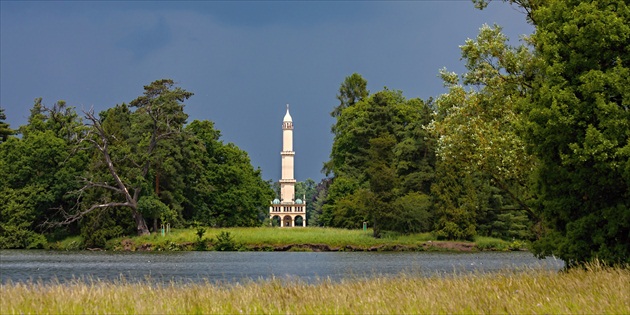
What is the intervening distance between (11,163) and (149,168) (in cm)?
1056

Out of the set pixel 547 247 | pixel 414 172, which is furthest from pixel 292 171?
pixel 547 247

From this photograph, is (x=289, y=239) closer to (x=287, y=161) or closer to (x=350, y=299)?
(x=350, y=299)

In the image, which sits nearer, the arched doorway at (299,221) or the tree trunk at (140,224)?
the tree trunk at (140,224)

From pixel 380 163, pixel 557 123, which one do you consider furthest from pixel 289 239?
pixel 557 123

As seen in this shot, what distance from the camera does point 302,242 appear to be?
6172 cm

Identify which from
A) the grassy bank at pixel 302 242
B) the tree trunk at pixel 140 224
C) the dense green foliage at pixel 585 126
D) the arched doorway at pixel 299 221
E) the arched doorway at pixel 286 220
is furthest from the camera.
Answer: the arched doorway at pixel 299 221

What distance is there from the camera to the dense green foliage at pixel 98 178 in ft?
212

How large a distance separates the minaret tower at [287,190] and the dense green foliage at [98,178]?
62.0 metres

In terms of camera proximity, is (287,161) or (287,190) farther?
(287,190)

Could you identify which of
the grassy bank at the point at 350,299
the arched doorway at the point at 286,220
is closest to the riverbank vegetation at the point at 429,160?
the grassy bank at the point at 350,299

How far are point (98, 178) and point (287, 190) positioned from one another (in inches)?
3138

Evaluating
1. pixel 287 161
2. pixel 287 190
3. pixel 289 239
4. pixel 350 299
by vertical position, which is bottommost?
pixel 350 299

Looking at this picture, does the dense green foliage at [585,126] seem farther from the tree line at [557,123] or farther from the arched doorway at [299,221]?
the arched doorway at [299,221]

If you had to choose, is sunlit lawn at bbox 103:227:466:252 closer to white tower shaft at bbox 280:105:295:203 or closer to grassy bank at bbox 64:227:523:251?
grassy bank at bbox 64:227:523:251
